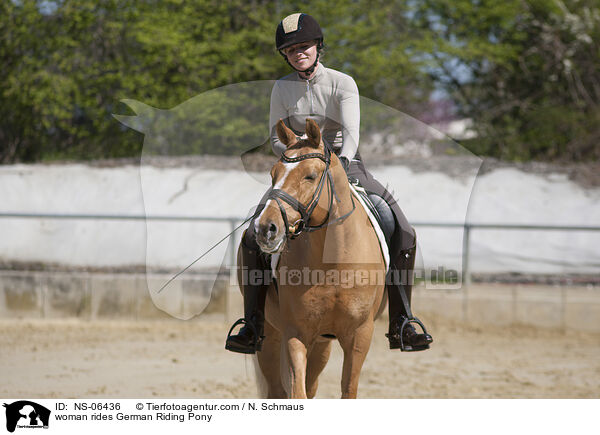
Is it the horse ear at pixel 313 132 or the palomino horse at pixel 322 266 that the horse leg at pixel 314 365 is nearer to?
the palomino horse at pixel 322 266

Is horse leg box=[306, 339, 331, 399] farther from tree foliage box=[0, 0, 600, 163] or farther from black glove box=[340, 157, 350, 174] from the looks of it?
tree foliage box=[0, 0, 600, 163]

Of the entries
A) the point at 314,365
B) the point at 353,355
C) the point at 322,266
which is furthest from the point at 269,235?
the point at 314,365

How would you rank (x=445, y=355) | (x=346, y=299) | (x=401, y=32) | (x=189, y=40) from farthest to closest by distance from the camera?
(x=401, y=32) → (x=189, y=40) → (x=445, y=355) → (x=346, y=299)

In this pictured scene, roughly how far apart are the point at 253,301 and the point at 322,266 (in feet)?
2.22

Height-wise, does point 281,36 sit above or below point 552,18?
below

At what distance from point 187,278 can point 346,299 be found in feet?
7.06

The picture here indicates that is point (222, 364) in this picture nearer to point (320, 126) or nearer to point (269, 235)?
point (320, 126)

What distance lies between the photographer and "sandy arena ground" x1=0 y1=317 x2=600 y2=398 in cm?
674

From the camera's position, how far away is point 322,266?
3.81 meters

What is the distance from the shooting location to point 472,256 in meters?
10.4

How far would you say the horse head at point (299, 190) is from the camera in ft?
10.7

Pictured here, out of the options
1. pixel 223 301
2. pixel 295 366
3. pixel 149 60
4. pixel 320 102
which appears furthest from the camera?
pixel 149 60

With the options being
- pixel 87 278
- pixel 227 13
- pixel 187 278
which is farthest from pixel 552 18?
pixel 187 278
